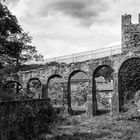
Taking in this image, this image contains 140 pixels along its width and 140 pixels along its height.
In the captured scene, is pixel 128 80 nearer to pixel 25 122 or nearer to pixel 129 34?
pixel 129 34

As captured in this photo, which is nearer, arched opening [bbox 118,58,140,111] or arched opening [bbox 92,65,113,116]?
arched opening [bbox 118,58,140,111]

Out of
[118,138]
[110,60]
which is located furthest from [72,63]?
[118,138]

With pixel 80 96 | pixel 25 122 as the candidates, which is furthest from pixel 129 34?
pixel 25 122

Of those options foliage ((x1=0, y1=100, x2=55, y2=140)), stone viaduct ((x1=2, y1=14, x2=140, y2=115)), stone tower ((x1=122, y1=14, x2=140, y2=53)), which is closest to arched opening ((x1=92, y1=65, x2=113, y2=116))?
stone viaduct ((x1=2, y1=14, x2=140, y2=115))

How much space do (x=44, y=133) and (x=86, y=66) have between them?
11343 millimetres

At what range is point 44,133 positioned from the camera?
477 inches

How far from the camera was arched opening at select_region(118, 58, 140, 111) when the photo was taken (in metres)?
20.9

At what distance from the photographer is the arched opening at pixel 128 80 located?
20859 mm

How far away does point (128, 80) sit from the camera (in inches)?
837

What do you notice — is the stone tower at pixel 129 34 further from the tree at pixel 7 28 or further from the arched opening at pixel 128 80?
the tree at pixel 7 28

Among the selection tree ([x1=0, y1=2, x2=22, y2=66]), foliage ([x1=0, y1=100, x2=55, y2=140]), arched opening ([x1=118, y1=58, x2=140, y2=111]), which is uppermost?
tree ([x1=0, y1=2, x2=22, y2=66])

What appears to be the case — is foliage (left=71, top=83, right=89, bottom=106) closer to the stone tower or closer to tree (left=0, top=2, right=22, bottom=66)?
the stone tower

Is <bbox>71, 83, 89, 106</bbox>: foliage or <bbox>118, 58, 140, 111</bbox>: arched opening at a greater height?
<bbox>118, 58, 140, 111</bbox>: arched opening

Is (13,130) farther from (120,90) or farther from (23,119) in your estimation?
(120,90)
